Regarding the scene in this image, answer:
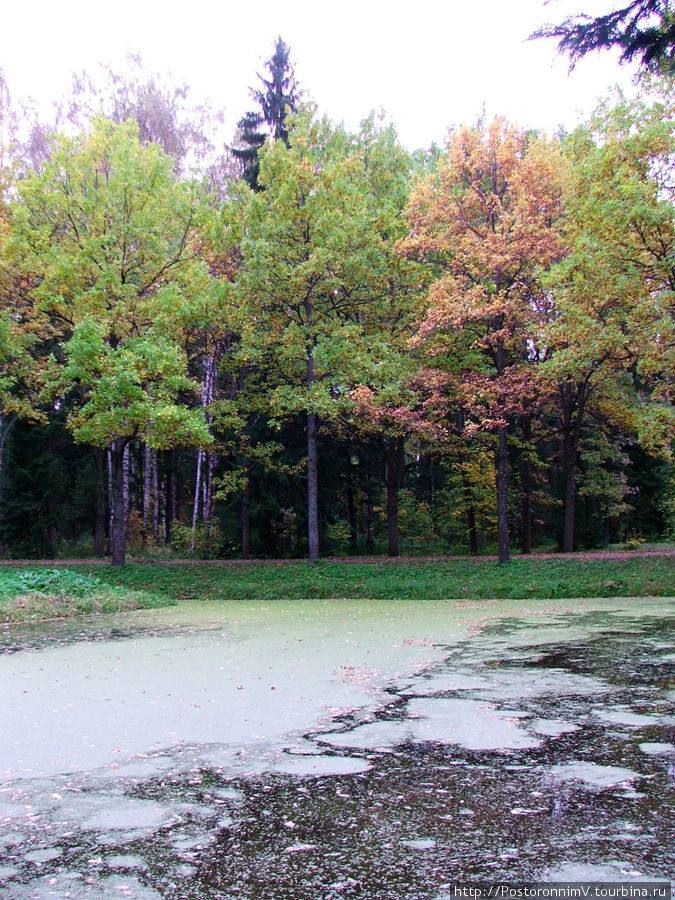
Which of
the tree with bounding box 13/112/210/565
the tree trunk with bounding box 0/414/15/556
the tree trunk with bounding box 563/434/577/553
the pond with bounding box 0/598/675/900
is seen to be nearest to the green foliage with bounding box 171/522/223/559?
the tree with bounding box 13/112/210/565

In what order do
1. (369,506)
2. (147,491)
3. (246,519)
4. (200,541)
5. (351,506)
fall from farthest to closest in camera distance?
(351,506)
(369,506)
(147,491)
(200,541)
(246,519)

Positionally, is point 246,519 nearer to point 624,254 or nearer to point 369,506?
point 369,506

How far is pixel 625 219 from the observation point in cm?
1213

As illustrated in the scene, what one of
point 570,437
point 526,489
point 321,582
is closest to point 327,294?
point 321,582

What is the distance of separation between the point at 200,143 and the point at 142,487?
41.5 ft

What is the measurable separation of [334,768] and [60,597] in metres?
9.12

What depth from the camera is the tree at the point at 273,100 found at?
21156 mm

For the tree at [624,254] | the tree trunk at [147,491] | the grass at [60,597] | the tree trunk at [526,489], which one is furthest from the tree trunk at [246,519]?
the tree at [624,254]

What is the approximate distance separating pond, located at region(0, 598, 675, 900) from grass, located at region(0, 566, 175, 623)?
3.49m

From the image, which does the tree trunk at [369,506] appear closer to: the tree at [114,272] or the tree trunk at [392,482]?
the tree trunk at [392,482]

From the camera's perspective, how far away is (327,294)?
1702 centimetres

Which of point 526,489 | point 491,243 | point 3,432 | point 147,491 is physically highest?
point 491,243

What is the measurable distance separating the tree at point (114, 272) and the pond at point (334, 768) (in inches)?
310

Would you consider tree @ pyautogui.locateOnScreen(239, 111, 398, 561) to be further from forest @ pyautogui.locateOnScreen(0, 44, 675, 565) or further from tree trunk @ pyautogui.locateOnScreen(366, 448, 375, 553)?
tree trunk @ pyautogui.locateOnScreen(366, 448, 375, 553)
